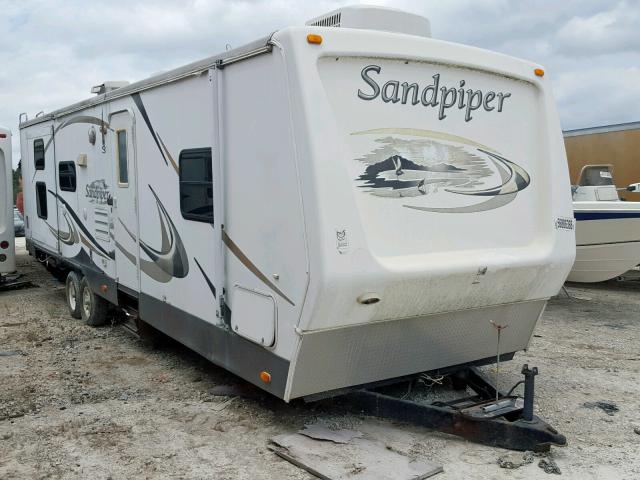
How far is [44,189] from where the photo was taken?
30.9 feet

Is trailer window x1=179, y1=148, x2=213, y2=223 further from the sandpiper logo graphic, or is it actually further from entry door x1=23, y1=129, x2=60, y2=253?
entry door x1=23, y1=129, x2=60, y2=253

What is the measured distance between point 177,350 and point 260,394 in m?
1.80

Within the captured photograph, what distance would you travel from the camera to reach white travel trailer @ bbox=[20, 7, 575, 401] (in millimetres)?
3869

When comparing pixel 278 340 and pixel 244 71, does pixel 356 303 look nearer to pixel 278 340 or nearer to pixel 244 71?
pixel 278 340

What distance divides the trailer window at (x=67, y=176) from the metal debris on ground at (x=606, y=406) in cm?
604

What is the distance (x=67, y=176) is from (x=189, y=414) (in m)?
4.37

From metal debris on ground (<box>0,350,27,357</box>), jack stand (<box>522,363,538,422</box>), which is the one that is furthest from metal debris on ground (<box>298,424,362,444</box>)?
metal debris on ground (<box>0,350,27,357</box>)

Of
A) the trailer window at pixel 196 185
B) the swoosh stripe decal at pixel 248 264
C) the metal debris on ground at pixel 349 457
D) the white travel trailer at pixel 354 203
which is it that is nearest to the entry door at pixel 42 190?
the white travel trailer at pixel 354 203

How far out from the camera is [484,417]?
14.1ft

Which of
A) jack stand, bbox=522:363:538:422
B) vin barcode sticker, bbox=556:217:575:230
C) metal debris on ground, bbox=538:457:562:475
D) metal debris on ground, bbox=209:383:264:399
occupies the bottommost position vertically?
metal debris on ground, bbox=538:457:562:475

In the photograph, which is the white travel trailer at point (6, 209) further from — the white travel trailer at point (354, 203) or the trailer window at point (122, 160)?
the white travel trailer at point (354, 203)

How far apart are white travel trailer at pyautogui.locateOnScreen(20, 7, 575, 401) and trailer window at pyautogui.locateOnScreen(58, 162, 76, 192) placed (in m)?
2.71

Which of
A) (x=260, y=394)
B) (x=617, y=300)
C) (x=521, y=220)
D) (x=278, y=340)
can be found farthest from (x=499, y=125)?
(x=617, y=300)

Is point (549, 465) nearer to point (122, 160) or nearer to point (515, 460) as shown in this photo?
point (515, 460)
